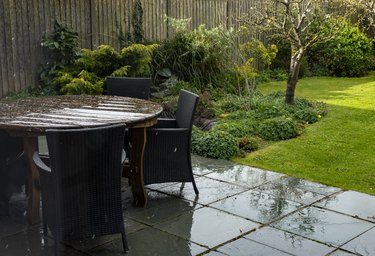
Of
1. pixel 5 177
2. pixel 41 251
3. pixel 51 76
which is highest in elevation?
pixel 51 76

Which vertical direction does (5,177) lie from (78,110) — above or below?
below

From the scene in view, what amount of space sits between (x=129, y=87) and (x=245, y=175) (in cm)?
162

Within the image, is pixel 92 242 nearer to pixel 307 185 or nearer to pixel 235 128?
pixel 307 185

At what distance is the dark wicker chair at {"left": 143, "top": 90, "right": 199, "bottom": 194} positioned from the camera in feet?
14.1

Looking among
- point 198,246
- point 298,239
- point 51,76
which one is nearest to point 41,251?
point 198,246

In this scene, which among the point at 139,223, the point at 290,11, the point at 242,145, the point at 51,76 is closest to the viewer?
the point at 139,223

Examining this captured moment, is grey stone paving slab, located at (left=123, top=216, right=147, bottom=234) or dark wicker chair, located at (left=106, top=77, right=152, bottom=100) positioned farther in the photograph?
dark wicker chair, located at (left=106, top=77, right=152, bottom=100)

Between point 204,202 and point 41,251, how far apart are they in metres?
1.51

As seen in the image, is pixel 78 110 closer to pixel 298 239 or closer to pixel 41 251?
pixel 41 251

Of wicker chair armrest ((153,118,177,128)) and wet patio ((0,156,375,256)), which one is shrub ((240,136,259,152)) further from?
wicker chair armrest ((153,118,177,128))

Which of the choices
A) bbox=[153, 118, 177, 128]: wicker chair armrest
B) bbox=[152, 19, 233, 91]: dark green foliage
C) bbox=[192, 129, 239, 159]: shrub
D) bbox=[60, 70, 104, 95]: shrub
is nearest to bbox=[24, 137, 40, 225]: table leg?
bbox=[153, 118, 177, 128]: wicker chair armrest

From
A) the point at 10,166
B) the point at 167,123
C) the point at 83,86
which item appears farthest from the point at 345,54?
the point at 10,166

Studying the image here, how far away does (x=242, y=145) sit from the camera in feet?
20.2

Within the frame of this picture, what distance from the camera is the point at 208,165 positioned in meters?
5.50
